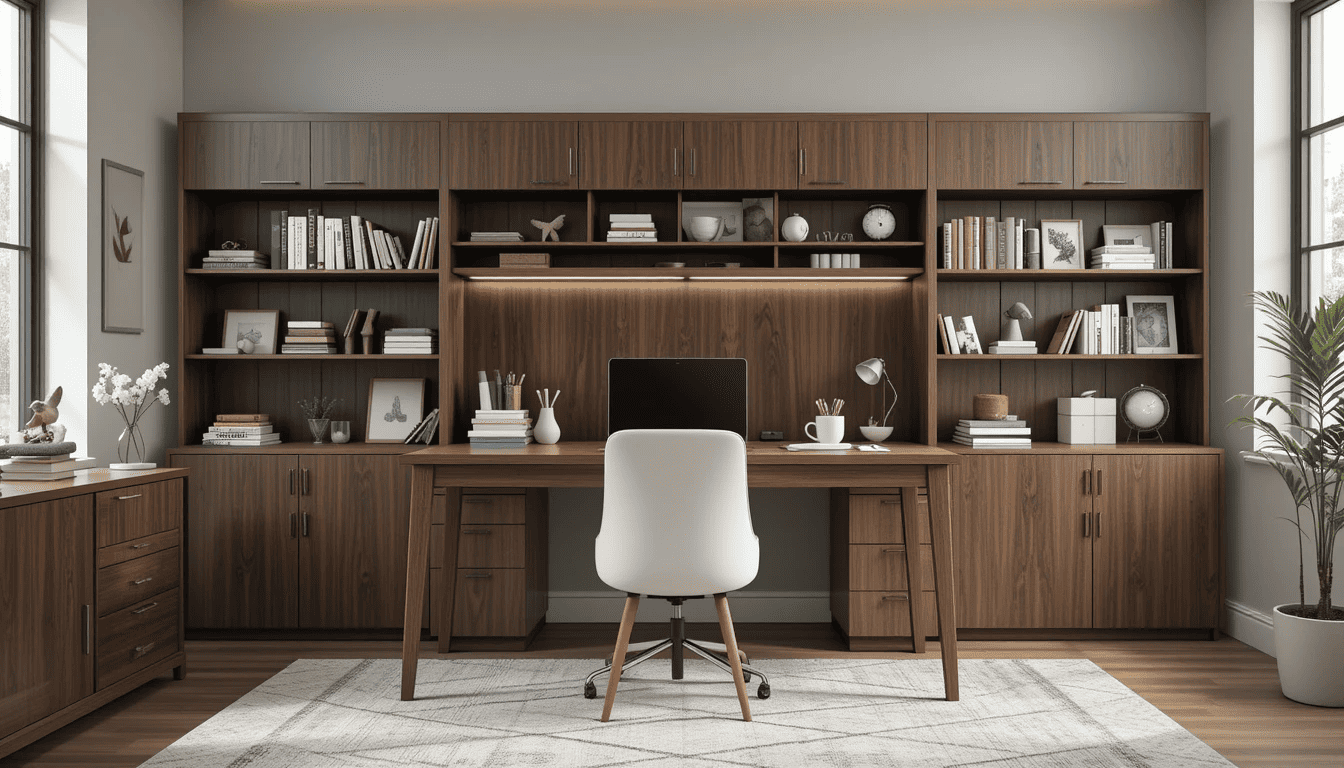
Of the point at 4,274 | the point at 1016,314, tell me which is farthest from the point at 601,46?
the point at 4,274

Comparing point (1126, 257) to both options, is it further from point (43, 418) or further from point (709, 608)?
point (43, 418)

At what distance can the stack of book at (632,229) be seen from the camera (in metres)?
4.01

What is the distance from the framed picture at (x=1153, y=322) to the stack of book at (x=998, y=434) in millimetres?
673

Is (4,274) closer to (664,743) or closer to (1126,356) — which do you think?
(664,743)

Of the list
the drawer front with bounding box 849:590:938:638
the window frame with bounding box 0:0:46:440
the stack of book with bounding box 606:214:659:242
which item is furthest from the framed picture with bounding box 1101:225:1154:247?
the window frame with bounding box 0:0:46:440

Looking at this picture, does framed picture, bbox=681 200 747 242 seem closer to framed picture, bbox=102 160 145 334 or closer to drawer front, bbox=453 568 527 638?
drawer front, bbox=453 568 527 638

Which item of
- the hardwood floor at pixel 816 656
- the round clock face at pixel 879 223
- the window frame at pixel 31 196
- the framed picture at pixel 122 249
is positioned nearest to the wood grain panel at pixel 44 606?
the hardwood floor at pixel 816 656

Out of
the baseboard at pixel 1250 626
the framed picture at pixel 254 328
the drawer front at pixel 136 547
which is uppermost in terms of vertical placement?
the framed picture at pixel 254 328

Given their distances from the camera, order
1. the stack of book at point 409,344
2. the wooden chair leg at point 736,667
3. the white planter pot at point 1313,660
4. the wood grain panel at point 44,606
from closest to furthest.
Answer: the wood grain panel at point 44,606 → the wooden chair leg at point 736,667 → the white planter pot at point 1313,660 → the stack of book at point 409,344

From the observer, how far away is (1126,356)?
13.1ft

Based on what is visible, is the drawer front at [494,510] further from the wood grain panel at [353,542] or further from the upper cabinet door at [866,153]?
the upper cabinet door at [866,153]

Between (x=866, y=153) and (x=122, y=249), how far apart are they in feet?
10.3

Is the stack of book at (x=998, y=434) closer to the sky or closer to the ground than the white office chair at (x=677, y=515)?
closer to the sky

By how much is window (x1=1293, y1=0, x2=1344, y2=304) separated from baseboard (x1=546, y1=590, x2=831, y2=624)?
2473 millimetres
